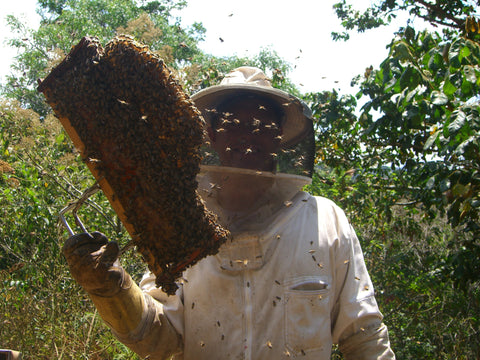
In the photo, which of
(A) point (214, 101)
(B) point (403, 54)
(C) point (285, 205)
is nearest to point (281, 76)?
(B) point (403, 54)

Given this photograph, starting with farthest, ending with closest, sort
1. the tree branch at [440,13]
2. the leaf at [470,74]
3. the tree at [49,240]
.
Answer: the tree branch at [440,13] → the tree at [49,240] → the leaf at [470,74]

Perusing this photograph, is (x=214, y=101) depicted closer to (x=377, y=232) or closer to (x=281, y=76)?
(x=281, y=76)

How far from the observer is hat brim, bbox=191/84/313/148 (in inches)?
101

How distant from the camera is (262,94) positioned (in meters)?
2.63

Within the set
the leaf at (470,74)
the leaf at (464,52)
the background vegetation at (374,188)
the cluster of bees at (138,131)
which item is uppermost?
the cluster of bees at (138,131)

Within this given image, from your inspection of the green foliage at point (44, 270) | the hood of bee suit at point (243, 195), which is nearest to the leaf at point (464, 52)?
the hood of bee suit at point (243, 195)

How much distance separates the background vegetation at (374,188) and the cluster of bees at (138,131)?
755mm

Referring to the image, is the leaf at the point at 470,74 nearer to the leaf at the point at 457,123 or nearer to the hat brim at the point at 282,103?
the leaf at the point at 457,123

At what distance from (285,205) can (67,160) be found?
7.60 feet

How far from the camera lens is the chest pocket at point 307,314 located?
2221mm

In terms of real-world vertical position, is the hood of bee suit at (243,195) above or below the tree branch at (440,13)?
above

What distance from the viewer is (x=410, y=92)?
3.09 m

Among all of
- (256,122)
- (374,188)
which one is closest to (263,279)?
(256,122)

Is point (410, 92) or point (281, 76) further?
point (281, 76)
